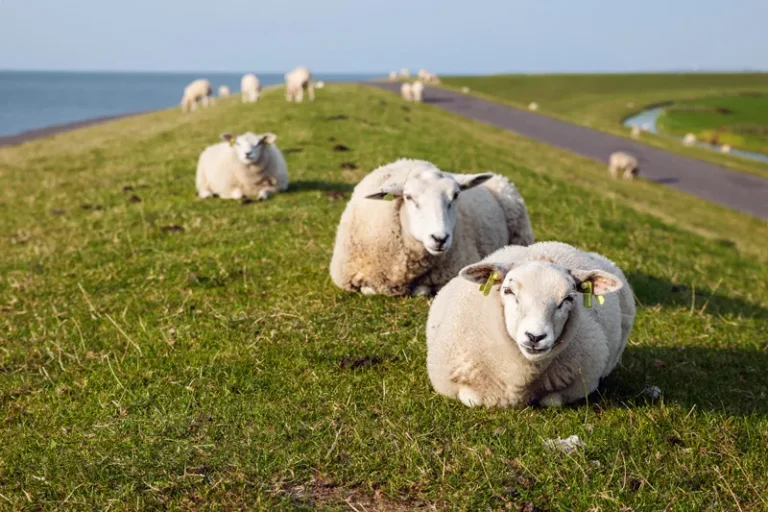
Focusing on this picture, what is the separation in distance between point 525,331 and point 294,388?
2085 mm

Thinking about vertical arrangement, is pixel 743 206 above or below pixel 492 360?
below

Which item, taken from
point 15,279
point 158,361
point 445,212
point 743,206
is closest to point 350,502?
point 158,361

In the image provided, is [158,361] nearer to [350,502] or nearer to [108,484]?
[108,484]

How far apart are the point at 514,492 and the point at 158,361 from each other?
11.5ft

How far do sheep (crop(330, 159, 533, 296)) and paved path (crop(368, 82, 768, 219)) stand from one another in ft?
54.2

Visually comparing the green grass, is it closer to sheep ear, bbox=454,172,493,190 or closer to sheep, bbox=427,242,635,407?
sheep ear, bbox=454,172,493,190

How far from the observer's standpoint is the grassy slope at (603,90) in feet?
205

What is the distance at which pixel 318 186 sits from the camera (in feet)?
46.4

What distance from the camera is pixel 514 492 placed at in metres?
4.10

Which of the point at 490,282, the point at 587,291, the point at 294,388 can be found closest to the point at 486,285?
the point at 490,282

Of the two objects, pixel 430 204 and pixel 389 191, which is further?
pixel 389 191

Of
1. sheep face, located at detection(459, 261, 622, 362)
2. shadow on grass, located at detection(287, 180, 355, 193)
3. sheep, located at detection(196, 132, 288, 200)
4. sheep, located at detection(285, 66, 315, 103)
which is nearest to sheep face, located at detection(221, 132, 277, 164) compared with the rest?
sheep, located at detection(196, 132, 288, 200)

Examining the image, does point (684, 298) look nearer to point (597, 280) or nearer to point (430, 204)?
point (430, 204)

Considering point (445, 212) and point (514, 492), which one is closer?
point (514, 492)
